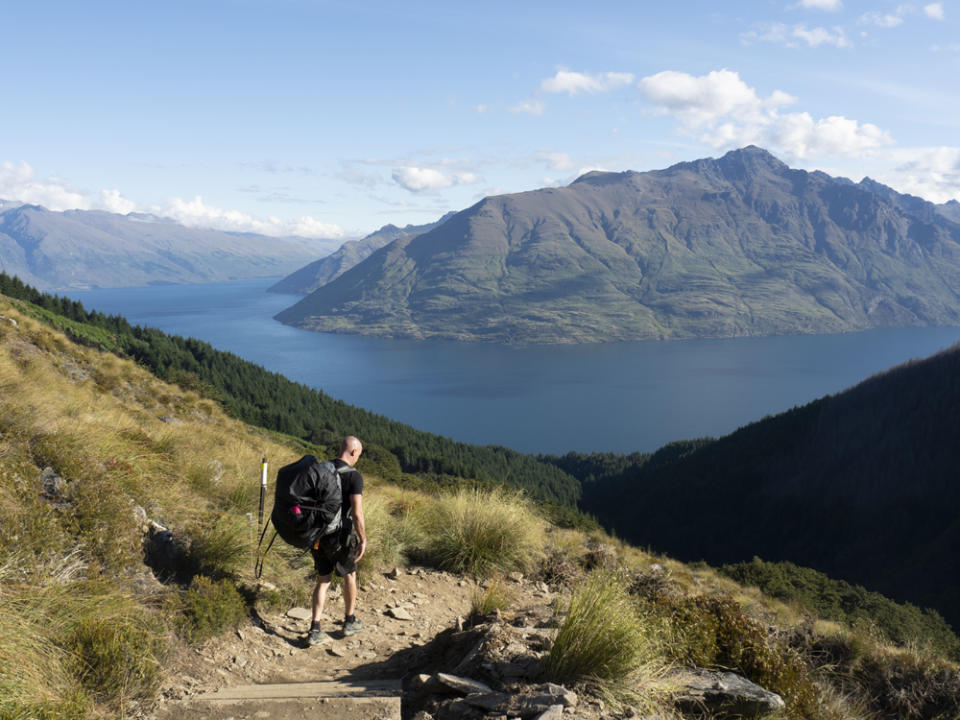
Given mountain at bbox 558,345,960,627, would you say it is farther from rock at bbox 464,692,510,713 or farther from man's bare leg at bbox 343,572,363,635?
rock at bbox 464,692,510,713

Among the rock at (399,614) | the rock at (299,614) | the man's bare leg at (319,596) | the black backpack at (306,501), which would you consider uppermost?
the black backpack at (306,501)

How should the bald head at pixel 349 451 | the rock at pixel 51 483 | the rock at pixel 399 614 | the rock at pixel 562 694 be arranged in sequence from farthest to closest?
the rock at pixel 399 614 → the bald head at pixel 349 451 → the rock at pixel 51 483 → the rock at pixel 562 694

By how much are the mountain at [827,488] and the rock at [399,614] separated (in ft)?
244

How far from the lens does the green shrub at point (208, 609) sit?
5.18 m

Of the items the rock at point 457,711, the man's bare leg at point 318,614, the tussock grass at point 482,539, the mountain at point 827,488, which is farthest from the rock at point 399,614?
the mountain at point 827,488

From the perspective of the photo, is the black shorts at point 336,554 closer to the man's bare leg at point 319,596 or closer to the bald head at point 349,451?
the man's bare leg at point 319,596

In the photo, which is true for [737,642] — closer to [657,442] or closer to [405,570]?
[405,570]

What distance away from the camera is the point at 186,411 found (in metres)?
21.5

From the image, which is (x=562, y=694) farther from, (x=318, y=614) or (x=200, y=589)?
(x=200, y=589)

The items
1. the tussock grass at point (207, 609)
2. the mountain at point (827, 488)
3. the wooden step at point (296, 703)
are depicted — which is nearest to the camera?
the wooden step at point (296, 703)

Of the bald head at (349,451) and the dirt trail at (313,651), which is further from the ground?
the bald head at (349,451)

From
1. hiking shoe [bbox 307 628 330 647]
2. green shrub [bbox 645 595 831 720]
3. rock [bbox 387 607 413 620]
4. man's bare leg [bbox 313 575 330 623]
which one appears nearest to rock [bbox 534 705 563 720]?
green shrub [bbox 645 595 831 720]

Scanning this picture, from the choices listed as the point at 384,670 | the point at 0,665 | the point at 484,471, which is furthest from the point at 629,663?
the point at 484,471

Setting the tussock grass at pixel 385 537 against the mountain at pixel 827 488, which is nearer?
the tussock grass at pixel 385 537
